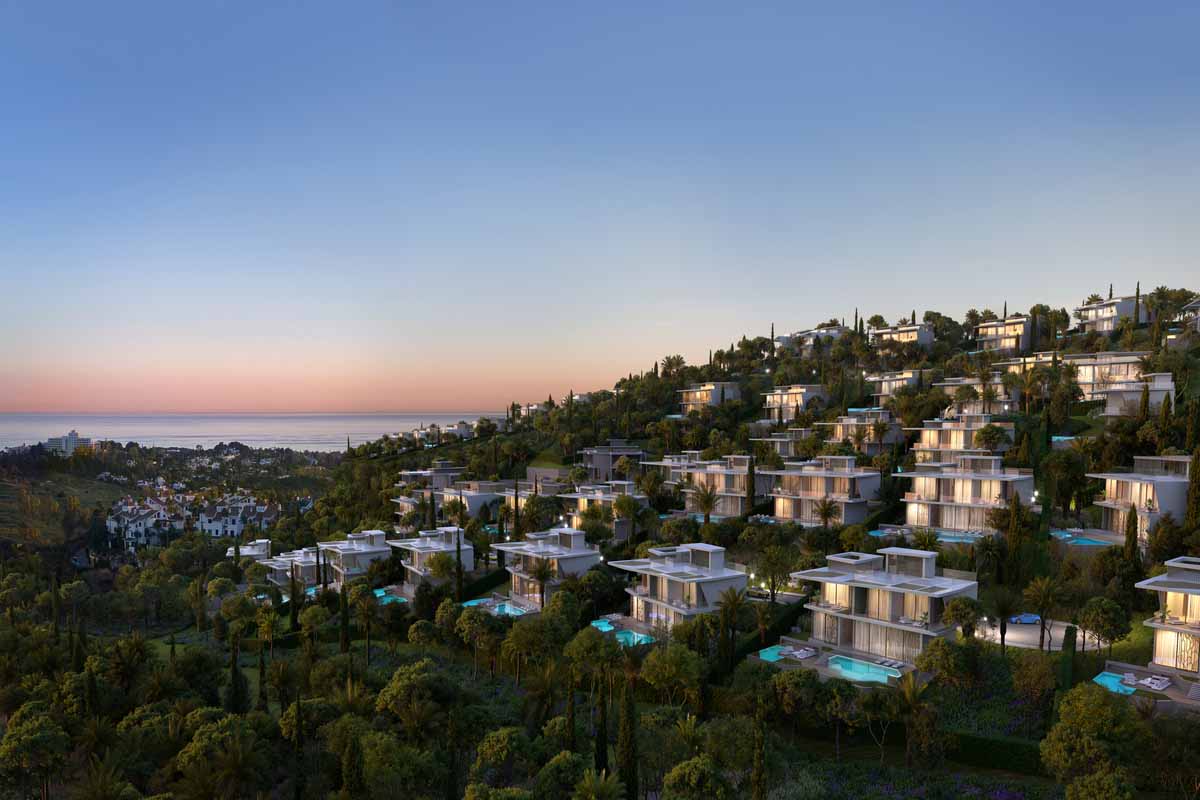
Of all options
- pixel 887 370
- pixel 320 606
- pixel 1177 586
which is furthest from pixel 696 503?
pixel 887 370

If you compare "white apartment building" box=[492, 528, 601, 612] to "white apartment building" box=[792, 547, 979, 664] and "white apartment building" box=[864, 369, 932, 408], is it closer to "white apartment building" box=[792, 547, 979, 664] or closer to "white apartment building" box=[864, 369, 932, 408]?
"white apartment building" box=[792, 547, 979, 664]

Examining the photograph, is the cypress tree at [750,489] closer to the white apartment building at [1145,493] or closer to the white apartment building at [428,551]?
the white apartment building at [428,551]

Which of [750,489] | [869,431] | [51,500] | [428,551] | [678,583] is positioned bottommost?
[51,500]

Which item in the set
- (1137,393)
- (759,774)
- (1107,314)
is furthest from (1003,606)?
(1107,314)

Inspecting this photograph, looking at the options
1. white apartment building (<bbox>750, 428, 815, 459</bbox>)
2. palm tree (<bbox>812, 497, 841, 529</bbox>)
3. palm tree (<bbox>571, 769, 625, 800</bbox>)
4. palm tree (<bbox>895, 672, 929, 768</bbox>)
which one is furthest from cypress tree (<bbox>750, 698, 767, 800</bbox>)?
white apartment building (<bbox>750, 428, 815, 459</bbox>)

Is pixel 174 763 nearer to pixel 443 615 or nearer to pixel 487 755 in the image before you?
pixel 487 755

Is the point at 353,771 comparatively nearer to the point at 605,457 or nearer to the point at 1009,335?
the point at 605,457
